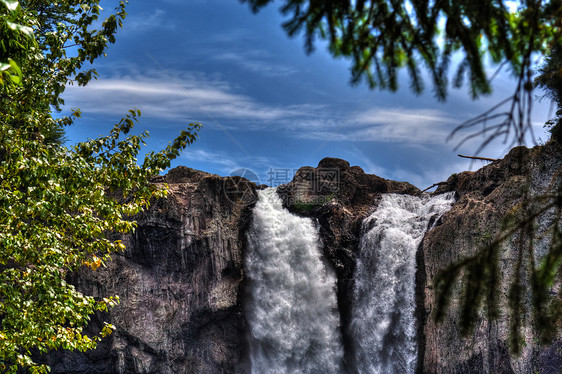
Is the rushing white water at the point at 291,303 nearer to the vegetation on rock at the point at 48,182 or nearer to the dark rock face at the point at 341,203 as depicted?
the dark rock face at the point at 341,203

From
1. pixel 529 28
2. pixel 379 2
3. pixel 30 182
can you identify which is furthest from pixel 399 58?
pixel 30 182

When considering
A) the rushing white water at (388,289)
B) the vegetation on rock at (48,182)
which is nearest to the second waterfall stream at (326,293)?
the rushing white water at (388,289)

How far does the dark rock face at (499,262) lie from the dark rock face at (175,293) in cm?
864

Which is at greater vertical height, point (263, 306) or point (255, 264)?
point (255, 264)

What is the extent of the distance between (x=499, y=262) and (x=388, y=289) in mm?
6939

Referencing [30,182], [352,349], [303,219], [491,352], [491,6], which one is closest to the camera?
[491,6]

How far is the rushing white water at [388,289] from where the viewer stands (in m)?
16.1

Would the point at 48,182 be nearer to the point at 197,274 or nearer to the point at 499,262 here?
the point at 499,262

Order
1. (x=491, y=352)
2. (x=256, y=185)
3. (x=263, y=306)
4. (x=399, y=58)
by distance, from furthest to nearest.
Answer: (x=256, y=185)
(x=263, y=306)
(x=491, y=352)
(x=399, y=58)

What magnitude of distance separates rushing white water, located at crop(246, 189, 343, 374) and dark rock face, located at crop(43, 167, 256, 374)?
2.70 ft

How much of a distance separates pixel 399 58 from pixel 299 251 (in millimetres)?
17287

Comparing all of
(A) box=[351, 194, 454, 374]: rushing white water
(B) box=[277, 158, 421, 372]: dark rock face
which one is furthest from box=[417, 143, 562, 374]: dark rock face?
(B) box=[277, 158, 421, 372]: dark rock face

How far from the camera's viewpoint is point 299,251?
2002cm

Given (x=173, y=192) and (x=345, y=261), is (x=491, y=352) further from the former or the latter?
(x=173, y=192)
